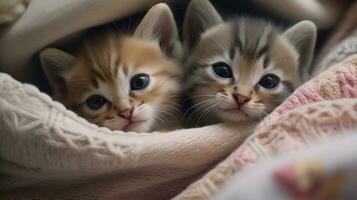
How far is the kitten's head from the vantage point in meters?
1.00

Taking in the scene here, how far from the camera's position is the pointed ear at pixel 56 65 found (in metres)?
1.00

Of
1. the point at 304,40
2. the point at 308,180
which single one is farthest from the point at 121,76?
the point at 308,180

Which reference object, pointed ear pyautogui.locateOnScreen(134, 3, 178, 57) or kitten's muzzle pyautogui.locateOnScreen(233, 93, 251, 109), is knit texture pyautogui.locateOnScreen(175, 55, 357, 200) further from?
pointed ear pyautogui.locateOnScreen(134, 3, 178, 57)

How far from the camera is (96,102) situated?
1.03 metres

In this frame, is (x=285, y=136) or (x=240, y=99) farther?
(x=240, y=99)

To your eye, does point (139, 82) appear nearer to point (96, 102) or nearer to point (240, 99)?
point (96, 102)

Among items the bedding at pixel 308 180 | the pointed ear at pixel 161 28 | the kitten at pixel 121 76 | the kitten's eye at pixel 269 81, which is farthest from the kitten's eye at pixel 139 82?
the bedding at pixel 308 180

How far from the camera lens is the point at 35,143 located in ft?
2.68

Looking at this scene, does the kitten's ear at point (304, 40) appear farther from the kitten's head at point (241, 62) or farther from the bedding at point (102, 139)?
the bedding at point (102, 139)

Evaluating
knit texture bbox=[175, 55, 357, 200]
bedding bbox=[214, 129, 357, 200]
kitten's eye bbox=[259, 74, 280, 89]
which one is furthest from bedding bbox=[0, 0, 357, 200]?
bedding bbox=[214, 129, 357, 200]

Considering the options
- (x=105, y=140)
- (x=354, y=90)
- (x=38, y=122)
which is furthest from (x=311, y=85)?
(x=38, y=122)

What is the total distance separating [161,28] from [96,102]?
0.22 metres

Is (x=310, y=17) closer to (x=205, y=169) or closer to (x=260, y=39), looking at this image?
(x=260, y=39)

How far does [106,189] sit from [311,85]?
41 centimetres
